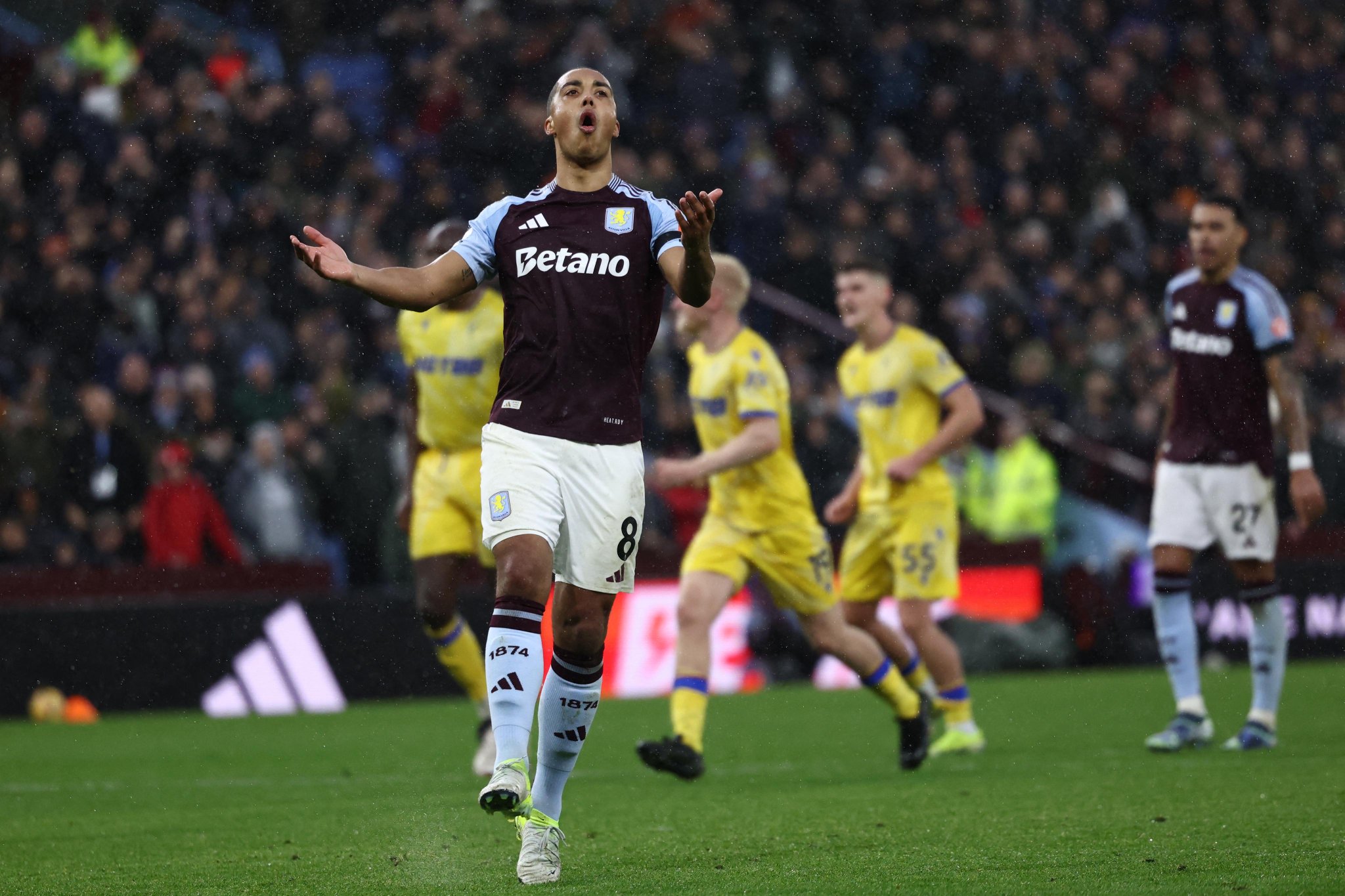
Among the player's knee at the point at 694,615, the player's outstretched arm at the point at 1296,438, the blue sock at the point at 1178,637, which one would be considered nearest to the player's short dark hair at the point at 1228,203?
the player's outstretched arm at the point at 1296,438

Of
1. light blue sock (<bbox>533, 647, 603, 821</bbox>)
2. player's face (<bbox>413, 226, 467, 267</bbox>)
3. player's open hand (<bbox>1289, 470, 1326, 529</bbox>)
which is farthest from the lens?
player's open hand (<bbox>1289, 470, 1326, 529</bbox>)

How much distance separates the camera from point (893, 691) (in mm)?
8750

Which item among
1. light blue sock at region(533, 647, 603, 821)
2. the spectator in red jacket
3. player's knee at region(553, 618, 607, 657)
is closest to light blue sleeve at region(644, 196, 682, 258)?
player's knee at region(553, 618, 607, 657)

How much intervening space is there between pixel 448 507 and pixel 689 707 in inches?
63.1

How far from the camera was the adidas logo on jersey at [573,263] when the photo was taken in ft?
18.5

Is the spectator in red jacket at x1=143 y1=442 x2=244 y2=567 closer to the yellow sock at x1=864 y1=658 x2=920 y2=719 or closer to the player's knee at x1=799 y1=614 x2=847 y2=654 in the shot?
the player's knee at x1=799 y1=614 x2=847 y2=654

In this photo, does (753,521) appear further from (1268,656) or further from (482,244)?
(482,244)

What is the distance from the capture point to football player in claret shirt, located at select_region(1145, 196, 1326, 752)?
9266 millimetres

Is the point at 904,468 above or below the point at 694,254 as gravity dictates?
below

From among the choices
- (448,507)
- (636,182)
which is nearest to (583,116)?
(448,507)

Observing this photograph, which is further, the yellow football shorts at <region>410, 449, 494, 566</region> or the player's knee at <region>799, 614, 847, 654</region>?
the yellow football shorts at <region>410, 449, 494, 566</region>

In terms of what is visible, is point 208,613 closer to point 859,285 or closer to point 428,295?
point 859,285

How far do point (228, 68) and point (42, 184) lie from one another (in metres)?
2.45

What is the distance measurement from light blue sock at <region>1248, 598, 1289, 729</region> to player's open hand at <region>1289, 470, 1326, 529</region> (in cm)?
54
